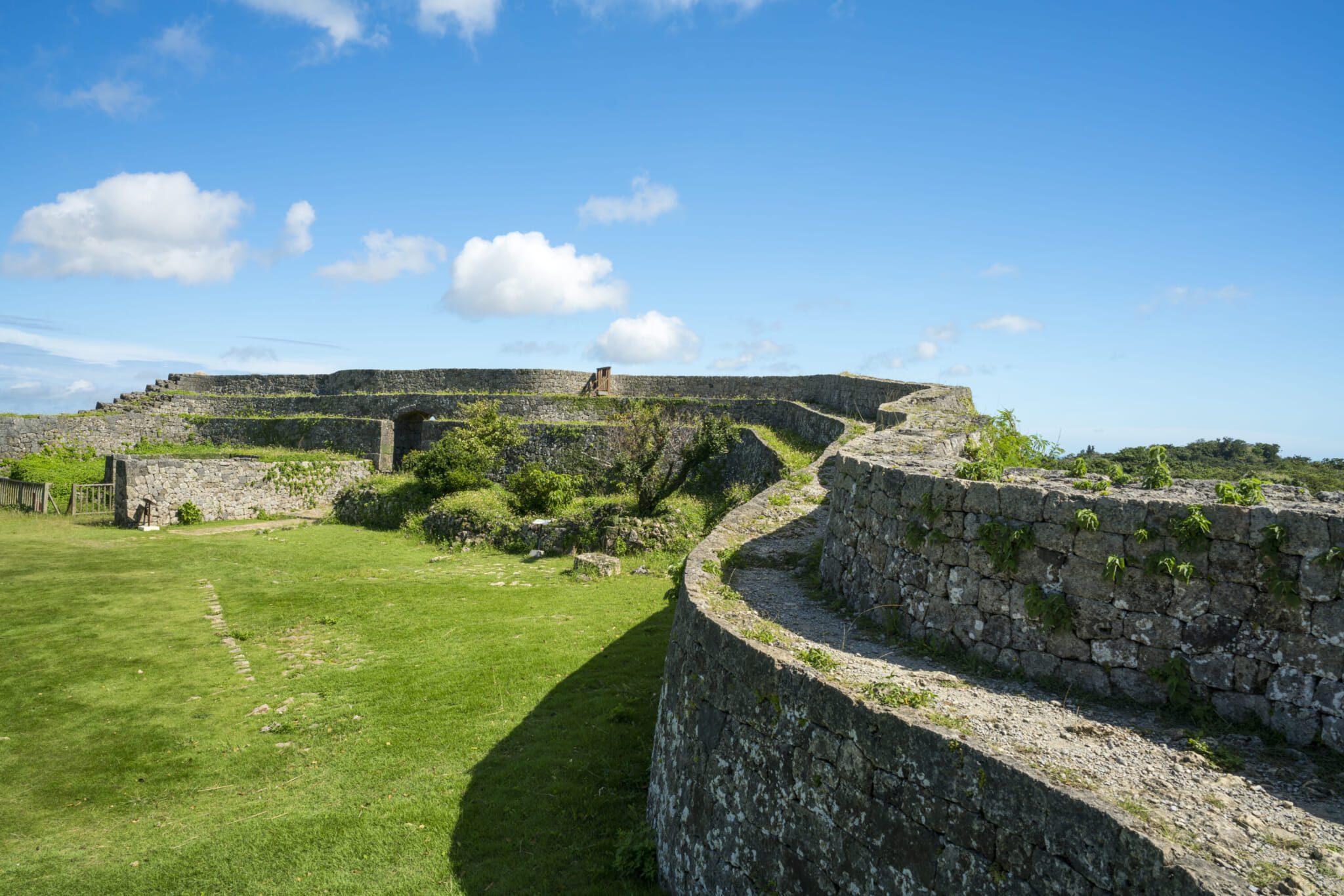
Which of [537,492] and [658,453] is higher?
[658,453]

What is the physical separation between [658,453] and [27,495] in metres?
19.9

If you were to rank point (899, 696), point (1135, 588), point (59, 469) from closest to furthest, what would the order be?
point (899, 696) → point (1135, 588) → point (59, 469)

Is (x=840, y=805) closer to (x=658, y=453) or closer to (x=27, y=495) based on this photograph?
(x=658, y=453)

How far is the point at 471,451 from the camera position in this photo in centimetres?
2266

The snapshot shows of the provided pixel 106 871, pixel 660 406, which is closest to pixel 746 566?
pixel 106 871

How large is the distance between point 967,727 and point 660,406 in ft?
76.0

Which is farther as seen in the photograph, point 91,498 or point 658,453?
point 91,498

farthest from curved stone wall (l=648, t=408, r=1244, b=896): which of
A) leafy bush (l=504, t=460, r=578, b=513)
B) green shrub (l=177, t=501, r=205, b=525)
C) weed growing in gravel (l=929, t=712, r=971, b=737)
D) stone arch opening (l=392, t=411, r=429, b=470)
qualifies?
stone arch opening (l=392, t=411, r=429, b=470)

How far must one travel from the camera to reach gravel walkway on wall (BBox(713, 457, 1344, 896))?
3010 mm

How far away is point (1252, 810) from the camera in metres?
3.36

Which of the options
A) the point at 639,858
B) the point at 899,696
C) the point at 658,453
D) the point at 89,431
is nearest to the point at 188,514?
the point at 89,431

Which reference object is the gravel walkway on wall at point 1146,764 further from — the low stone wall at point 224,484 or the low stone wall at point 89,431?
the low stone wall at point 89,431

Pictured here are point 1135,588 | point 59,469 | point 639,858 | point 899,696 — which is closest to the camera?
point 899,696

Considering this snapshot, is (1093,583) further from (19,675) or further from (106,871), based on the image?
(19,675)
